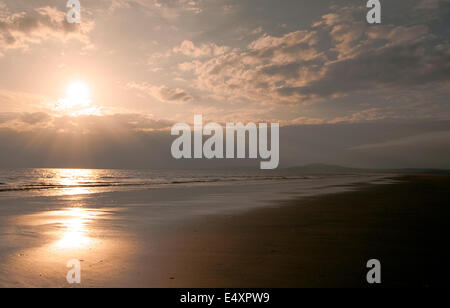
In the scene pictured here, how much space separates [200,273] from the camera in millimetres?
6336

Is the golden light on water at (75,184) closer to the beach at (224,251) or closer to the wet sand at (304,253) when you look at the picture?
the beach at (224,251)

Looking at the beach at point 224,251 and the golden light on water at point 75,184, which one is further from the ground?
the golden light on water at point 75,184

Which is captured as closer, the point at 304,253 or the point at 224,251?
the point at 304,253

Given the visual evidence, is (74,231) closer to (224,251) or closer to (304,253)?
(224,251)

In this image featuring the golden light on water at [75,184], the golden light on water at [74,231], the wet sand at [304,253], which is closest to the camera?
the wet sand at [304,253]

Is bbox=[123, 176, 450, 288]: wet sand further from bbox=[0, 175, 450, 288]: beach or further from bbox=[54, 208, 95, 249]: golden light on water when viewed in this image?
bbox=[54, 208, 95, 249]: golden light on water

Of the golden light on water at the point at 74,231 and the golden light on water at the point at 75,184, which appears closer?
the golden light on water at the point at 74,231

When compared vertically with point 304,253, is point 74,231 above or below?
above

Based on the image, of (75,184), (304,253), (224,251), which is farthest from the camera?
(75,184)

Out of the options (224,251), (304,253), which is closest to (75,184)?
(224,251)

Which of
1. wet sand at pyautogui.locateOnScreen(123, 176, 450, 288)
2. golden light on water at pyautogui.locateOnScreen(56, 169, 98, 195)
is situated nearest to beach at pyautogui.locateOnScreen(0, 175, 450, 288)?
wet sand at pyautogui.locateOnScreen(123, 176, 450, 288)

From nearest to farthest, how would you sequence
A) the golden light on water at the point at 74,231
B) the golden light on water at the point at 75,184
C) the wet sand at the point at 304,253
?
the wet sand at the point at 304,253, the golden light on water at the point at 74,231, the golden light on water at the point at 75,184

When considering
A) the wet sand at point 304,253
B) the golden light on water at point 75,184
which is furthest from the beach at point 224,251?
the golden light on water at point 75,184
